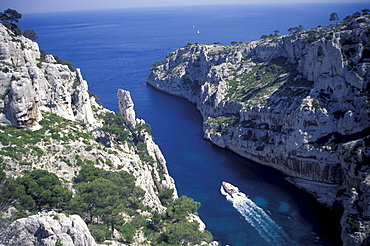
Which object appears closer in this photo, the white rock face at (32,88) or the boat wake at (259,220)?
the white rock face at (32,88)

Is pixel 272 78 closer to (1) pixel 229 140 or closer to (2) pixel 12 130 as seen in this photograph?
(1) pixel 229 140

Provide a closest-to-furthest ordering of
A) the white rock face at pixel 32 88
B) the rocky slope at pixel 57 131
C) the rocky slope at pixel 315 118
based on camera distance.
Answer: the rocky slope at pixel 57 131, the white rock face at pixel 32 88, the rocky slope at pixel 315 118

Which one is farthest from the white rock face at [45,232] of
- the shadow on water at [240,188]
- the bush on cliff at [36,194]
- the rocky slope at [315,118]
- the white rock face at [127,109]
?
the white rock face at [127,109]

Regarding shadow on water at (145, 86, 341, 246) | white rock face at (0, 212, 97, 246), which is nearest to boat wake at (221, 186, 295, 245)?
shadow on water at (145, 86, 341, 246)

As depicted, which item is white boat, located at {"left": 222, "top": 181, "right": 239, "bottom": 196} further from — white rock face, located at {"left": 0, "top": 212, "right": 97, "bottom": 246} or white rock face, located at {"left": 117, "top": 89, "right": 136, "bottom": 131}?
white rock face, located at {"left": 0, "top": 212, "right": 97, "bottom": 246}

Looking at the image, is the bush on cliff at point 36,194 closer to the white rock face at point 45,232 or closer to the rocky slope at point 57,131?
the rocky slope at point 57,131

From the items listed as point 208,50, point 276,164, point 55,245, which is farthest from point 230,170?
point 208,50

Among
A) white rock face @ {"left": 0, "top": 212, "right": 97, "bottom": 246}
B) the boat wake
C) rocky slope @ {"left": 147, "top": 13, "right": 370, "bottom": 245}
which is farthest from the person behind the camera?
rocky slope @ {"left": 147, "top": 13, "right": 370, "bottom": 245}

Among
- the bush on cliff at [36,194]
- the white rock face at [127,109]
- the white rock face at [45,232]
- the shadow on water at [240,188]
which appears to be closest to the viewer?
the white rock face at [45,232]
